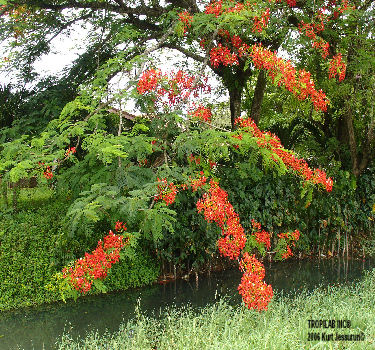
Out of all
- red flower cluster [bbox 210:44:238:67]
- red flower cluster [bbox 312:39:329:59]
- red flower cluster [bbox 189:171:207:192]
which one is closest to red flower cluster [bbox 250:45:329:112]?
red flower cluster [bbox 210:44:238:67]

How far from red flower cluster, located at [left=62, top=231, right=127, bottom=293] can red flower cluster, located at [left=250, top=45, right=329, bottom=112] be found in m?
3.24

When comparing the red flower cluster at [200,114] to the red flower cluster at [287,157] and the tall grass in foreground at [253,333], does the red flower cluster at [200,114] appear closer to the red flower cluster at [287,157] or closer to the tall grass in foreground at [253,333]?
the red flower cluster at [287,157]

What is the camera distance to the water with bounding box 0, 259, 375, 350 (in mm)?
6094

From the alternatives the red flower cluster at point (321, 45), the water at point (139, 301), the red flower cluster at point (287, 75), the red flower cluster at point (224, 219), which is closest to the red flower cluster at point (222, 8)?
the red flower cluster at point (287, 75)

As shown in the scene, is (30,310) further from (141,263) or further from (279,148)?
(279,148)

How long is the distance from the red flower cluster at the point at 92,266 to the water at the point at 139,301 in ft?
3.84

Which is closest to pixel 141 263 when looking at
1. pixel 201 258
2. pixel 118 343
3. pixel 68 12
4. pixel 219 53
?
pixel 201 258

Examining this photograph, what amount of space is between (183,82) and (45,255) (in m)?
3.75

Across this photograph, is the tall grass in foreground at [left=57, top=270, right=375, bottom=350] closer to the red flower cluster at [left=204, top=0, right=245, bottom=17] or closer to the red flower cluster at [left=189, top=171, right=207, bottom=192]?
the red flower cluster at [left=189, top=171, right=207, bottom=192]

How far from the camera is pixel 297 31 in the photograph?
819 centimetres

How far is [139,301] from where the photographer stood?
645cm

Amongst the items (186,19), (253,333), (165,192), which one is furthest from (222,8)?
(253,333)

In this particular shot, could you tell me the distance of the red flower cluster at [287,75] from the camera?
20.8 feet

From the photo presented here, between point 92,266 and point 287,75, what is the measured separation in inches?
147
